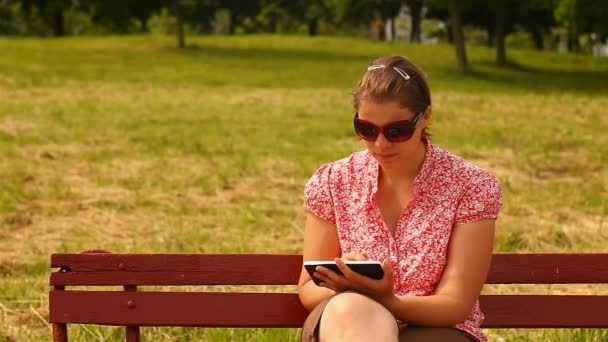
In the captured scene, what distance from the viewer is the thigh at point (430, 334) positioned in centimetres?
356

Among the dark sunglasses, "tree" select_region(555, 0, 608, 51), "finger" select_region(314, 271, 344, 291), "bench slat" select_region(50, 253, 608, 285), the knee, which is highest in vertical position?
the dark sunglasses

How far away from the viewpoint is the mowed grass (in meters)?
8.55

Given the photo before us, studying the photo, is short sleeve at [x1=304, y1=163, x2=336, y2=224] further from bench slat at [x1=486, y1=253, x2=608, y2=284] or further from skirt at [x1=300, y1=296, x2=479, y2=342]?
bench slat at [x1=486, y1=253, x2=608, y2=284]

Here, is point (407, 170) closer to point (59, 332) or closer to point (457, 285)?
point (457, 285)

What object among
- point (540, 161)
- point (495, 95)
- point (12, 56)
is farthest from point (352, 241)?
point (12, 56)

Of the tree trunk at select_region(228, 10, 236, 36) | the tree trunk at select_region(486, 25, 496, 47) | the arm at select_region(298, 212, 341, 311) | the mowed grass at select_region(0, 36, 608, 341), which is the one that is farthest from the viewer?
the tree trunk at select_region(228, 10, 236, 36)

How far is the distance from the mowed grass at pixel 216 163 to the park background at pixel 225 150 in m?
0.03

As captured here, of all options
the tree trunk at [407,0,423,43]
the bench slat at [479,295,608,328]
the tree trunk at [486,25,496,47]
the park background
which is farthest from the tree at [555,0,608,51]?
the bench slat at [479,295,608,328]

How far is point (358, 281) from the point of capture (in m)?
3.41

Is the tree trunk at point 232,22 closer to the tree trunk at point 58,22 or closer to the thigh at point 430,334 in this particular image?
the tree trunk at point 58,22

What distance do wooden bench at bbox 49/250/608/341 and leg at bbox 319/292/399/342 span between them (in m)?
0.61

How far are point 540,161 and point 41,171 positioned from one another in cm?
594

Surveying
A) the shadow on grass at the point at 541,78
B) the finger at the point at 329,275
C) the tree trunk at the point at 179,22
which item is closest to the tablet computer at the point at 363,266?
the finger at the point at 329,275

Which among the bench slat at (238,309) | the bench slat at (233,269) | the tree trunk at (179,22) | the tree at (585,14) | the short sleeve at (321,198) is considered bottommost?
the tree trunk at (179,22)
